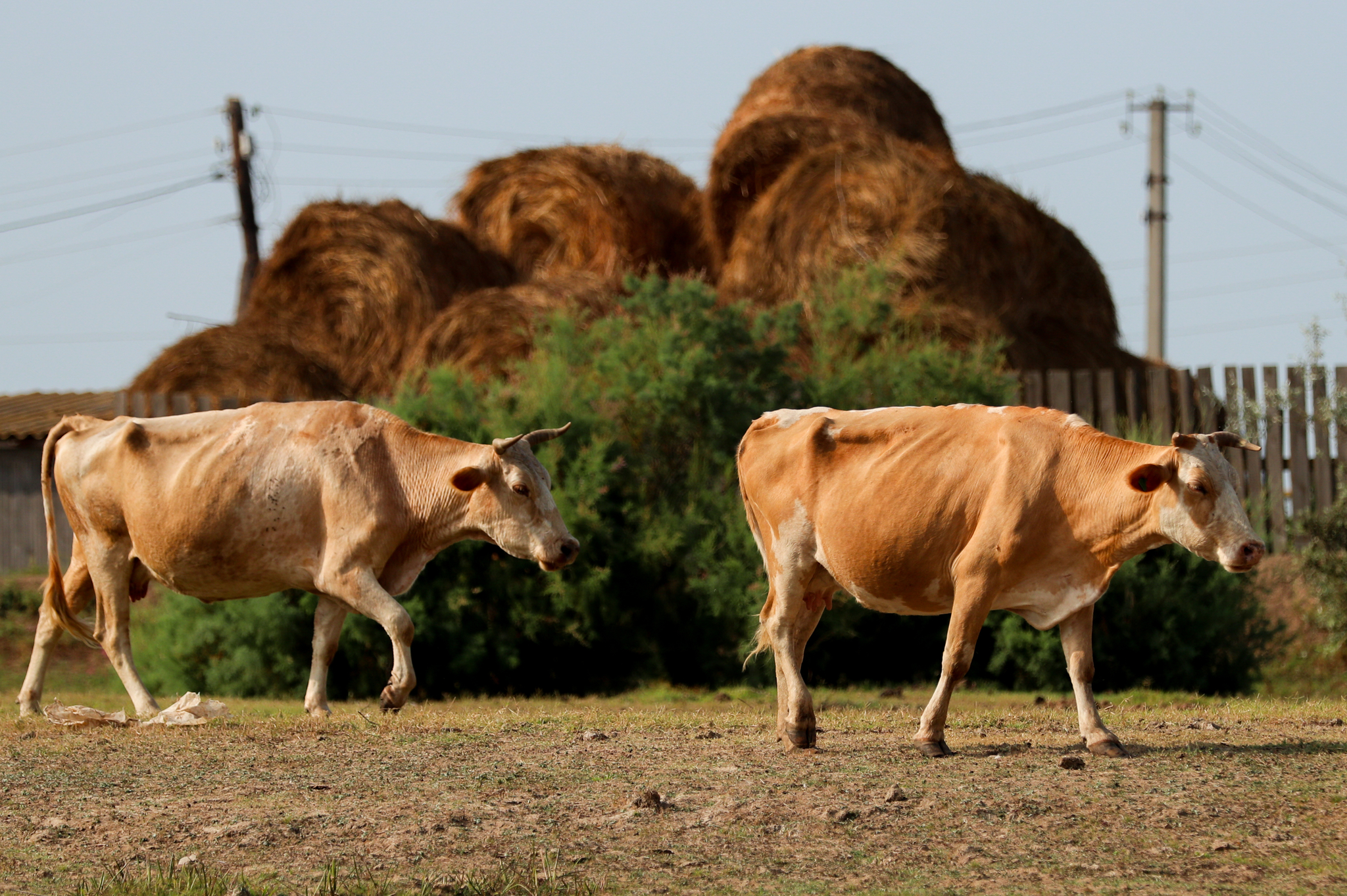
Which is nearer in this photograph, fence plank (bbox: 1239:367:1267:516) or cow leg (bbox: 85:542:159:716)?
cow leg (bbox: 85:542:159:716)

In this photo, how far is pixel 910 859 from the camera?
5.04 m

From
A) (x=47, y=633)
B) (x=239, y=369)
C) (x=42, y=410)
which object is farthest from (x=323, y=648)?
(x=42, y=410)

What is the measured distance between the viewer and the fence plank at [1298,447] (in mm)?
15195

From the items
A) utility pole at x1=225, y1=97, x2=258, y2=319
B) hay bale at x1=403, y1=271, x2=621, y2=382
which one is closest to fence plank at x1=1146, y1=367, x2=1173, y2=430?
hay bale at x1=403, y1=271, x2=621, y2=382

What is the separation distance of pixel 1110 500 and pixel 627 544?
23.1ft

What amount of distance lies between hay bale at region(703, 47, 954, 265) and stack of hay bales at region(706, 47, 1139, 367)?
0.9 inches

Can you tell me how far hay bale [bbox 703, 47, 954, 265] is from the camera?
17.5 meters

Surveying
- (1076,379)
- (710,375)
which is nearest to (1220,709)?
(710,375)

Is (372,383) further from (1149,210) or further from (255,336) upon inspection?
(1149,210)

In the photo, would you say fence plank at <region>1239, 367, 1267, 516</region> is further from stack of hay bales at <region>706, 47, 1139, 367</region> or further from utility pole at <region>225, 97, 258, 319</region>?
utility pole at <region>225, 97, 258, 319</region>

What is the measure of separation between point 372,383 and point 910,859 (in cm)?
1297

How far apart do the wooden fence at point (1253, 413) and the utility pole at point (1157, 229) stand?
9101 mm

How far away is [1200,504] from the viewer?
21.5 feet

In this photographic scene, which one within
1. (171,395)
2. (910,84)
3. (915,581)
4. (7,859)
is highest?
(910,84)
